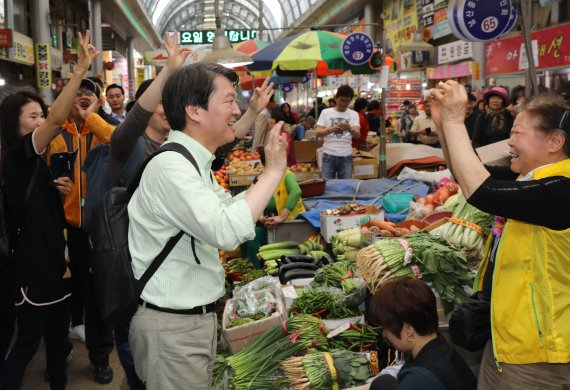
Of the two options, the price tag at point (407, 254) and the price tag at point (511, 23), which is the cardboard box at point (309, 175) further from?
the price tag at point (407, 254)

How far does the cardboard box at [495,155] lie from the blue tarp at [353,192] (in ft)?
6.24

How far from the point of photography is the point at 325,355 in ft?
11.3

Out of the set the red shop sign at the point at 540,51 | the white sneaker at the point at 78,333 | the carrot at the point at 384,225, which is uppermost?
the red shop sign at the point at 540,51

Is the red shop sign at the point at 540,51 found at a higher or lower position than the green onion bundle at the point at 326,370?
higher

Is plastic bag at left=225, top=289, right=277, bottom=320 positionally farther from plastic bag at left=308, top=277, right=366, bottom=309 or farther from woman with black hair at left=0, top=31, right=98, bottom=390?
woman with black hair at left=0, top=31, right=98, bottom=390

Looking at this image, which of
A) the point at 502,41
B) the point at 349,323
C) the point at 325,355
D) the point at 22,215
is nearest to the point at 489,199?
the point at 325,355

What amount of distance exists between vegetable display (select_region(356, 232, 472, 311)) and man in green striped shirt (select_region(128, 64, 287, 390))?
1419 mm

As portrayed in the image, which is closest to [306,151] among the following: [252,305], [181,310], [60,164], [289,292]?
[289,292]

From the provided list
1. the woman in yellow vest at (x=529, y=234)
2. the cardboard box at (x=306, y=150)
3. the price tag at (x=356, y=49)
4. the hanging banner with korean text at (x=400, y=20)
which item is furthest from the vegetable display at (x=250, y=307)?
the hanging banner with korean text at (x=400, y=20)

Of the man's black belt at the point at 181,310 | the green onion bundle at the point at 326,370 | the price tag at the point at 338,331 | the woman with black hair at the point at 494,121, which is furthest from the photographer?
the woman with black hair at the point at 494,121

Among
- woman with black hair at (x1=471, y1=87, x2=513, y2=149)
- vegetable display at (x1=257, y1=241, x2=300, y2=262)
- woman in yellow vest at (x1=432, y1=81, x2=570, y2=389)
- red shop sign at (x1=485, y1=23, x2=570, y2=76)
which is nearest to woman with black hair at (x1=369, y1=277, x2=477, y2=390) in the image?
woman in yellow vest at (x1=432, y1=81, x2=570, y2=389)

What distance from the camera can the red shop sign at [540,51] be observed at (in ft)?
37.3

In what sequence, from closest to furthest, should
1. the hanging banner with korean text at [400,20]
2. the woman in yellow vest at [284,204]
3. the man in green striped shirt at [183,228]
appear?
the man in green striped shirt at [183,228]
the woman in yellow vest at [284,204]
the hanging banner with korean text at [400,20]

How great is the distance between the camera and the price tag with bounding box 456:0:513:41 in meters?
5.71
